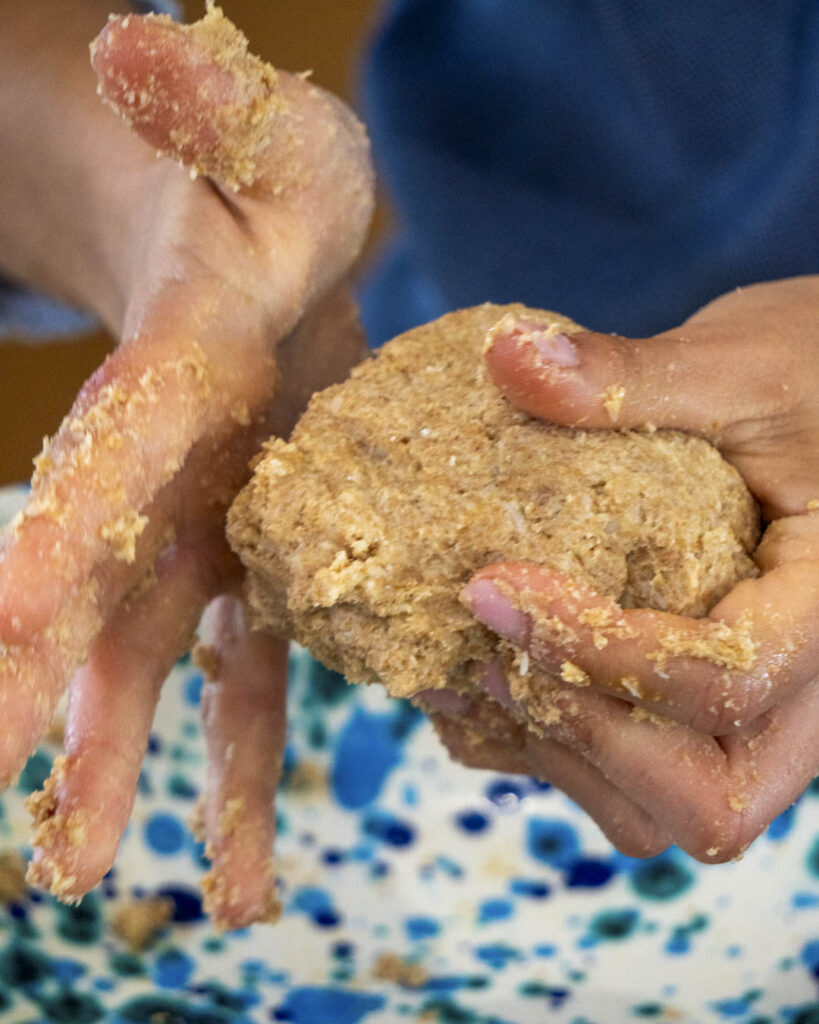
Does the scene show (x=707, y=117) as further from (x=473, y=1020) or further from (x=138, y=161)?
(x=473, y=1020)

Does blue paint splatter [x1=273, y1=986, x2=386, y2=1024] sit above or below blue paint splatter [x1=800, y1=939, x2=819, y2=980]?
above

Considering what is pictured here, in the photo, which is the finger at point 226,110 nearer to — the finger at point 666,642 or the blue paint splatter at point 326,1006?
→ the finger at point 666,642

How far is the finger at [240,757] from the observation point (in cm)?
96

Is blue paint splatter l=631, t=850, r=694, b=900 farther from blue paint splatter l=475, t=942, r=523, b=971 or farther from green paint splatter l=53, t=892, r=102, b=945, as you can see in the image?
green paint splatter l=53, t=892, r=102, b=945

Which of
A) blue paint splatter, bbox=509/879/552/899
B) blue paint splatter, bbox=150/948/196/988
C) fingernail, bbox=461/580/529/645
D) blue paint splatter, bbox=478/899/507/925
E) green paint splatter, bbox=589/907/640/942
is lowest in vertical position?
green paint splatter, bbox=589/907/640/942

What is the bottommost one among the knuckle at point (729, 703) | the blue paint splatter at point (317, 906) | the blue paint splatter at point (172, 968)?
the blue paint splatter at point (317, 906)

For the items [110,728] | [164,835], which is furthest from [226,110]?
[164,835]

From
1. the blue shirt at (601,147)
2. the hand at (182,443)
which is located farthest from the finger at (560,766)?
the blue shirt at (601,147)

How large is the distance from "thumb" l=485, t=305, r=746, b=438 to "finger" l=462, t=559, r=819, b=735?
0.44 ft

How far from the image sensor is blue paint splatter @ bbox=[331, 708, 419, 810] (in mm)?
1263

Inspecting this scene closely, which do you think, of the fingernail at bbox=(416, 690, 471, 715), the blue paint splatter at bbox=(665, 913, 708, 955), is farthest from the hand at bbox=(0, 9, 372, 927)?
the blue paint splatter at bbox=(665, 913, 708, 955)

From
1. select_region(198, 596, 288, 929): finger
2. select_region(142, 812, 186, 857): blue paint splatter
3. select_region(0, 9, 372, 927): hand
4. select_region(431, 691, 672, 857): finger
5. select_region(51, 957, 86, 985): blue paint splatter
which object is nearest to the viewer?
select_region(0, 9, 372, 927): hand

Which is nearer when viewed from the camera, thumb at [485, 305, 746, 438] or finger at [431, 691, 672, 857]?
thumb at [485, 305, 746, 438]

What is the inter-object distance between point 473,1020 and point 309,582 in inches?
26.3
